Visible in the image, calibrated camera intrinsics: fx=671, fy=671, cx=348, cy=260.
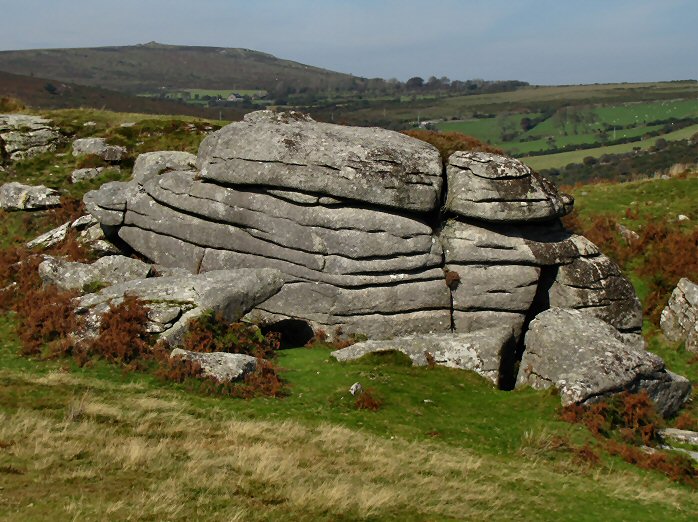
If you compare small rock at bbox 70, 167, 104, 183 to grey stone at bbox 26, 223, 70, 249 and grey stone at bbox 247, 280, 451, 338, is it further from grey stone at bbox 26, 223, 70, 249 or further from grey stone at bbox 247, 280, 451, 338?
grey stone at bbox 247, 280, 451, 338

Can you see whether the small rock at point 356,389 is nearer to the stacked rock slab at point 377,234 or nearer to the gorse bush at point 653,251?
the stacked rock slab at point 377,234

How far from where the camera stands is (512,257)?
105 feet

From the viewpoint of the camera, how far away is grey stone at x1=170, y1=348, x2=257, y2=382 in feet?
79.4

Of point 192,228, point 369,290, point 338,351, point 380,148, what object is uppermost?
point 380,148

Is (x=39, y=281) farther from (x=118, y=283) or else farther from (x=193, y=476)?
(x=193, y=476)

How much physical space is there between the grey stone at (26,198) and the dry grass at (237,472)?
2097cm

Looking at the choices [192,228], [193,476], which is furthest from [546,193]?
[193,476]

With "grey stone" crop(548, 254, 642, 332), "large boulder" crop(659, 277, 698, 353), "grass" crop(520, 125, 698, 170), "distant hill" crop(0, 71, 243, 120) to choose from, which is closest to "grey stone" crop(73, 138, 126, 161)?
"grey stone" crop(548, 254, 642, 332)

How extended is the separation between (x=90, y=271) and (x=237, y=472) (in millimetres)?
18210

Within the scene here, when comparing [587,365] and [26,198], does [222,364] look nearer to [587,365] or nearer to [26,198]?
[587,365]

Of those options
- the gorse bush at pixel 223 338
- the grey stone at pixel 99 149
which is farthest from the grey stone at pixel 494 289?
the grey stone at pixel 99 149

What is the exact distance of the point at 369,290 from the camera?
3036 cm

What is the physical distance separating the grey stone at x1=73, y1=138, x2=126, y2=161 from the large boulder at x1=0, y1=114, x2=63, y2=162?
7.97 ft

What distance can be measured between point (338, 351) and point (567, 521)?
43.0 feet
